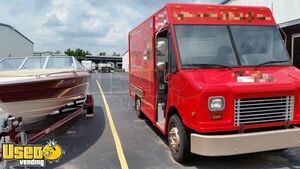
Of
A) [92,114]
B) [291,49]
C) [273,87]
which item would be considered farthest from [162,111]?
[291,49]

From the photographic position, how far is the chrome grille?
4.57 metres

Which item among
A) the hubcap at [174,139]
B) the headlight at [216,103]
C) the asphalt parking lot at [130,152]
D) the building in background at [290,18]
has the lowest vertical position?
the asphalt parking lot at [130,152]

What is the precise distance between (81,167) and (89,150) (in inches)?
39.0

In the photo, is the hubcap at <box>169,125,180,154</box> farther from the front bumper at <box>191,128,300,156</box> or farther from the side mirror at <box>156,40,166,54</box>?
the side mirror at <box>156,40,166,54</box>

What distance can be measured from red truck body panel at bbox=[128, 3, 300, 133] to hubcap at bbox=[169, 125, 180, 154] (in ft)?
1.34

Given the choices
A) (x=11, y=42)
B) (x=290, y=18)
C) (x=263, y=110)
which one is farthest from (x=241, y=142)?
(x=11, y=42)

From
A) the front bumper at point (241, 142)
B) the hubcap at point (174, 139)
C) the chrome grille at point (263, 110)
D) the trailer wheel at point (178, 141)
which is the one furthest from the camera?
the hubcap at point (174, 139)

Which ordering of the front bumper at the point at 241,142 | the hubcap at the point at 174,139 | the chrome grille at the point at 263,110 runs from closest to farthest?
1. the front bumper at the point at 241,142
2. the chrome grille at the point at 263,110
3. the hubcap at the point at 174,139

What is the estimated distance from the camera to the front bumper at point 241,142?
4414 mm

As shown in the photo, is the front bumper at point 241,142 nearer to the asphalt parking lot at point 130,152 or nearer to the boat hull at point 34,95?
the asphalt parking lot at point 130,152

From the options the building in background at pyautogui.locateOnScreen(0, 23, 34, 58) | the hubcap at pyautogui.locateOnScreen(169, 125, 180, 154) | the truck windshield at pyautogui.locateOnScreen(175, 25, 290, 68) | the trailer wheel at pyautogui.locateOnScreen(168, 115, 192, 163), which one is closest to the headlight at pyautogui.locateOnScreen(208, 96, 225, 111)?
the trailer wheel at pyautogui.locateOnScreen(168, 115, 192, 163)

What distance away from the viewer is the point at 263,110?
15.4ft

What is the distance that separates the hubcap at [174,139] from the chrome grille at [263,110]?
1.15m

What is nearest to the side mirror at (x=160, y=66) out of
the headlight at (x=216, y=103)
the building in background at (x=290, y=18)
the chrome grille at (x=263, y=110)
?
the headlight at (x=216, y=103)
